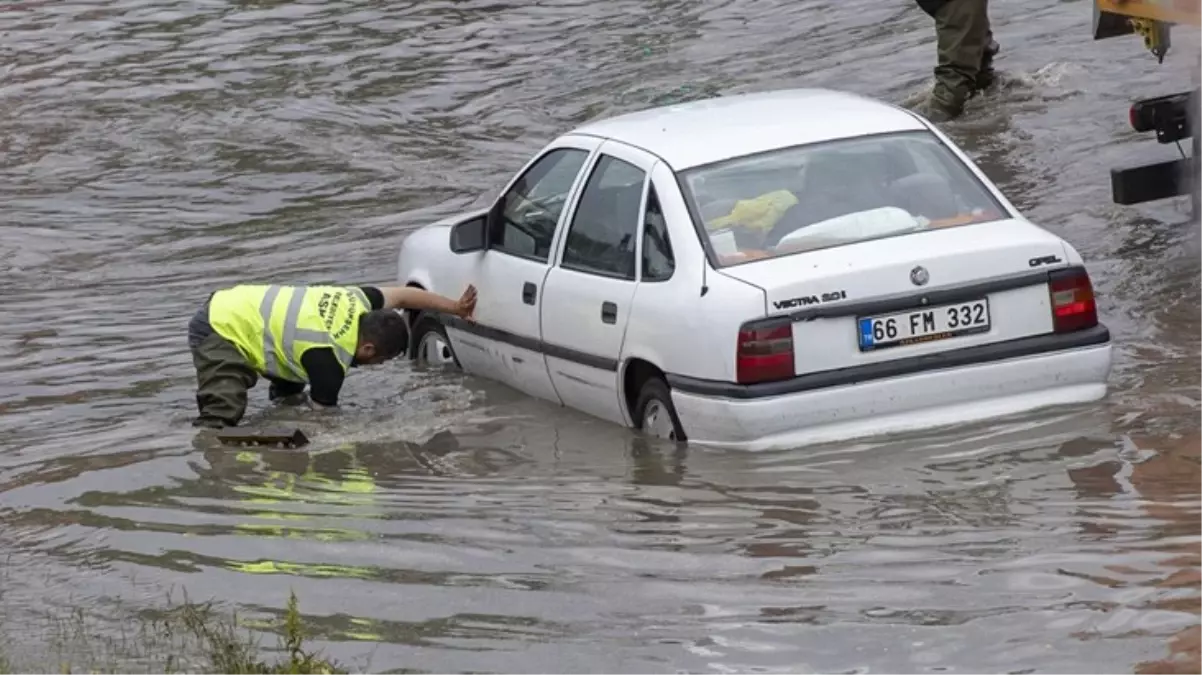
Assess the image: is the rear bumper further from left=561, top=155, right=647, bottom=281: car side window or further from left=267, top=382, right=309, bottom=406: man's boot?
left=267, top=382, right=309, bottom=406: man's boot

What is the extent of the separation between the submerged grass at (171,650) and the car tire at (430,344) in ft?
13.6

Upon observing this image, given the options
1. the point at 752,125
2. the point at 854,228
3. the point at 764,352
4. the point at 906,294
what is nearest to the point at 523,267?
the point at 752,125

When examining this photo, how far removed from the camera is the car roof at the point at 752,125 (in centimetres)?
902

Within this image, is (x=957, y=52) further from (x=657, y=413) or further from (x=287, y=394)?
(x=657, y=413)

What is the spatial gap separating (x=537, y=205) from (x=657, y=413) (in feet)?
5.29

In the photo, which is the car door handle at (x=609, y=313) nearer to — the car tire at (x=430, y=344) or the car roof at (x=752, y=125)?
the car roof at (x=752, y=125)

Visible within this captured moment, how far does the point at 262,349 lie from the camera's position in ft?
33.4

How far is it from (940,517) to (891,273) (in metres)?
1.24

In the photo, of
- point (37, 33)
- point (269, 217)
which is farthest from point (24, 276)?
point (37, 33)

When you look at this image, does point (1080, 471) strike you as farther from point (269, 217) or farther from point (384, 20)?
point (384, 20)

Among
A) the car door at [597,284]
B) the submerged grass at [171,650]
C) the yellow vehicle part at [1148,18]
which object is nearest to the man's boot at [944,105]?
the yellow vehicle part at [1148,18]

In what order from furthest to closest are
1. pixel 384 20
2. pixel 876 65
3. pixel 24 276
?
pixel 384 20 < pixel 876 65 < pixel 24 276

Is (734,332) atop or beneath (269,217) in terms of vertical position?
atop

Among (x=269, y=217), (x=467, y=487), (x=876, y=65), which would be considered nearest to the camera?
(x=467, y=487)
